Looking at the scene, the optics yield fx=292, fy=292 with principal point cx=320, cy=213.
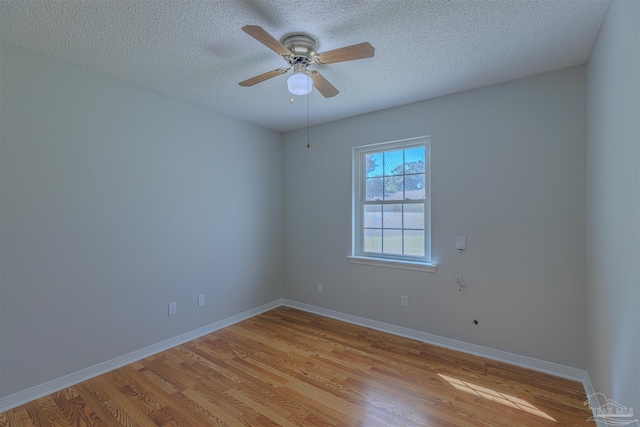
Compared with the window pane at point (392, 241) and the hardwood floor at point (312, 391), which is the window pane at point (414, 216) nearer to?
the window pane at point (392, 241)

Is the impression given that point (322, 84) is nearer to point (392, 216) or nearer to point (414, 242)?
point (392, 216)

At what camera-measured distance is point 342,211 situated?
3.64 metres

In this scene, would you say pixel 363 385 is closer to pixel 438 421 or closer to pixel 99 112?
pixel 438 421

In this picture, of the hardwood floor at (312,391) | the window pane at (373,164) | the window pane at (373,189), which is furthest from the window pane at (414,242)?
the hardwood floor at (312,391)

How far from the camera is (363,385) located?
224 centimetres

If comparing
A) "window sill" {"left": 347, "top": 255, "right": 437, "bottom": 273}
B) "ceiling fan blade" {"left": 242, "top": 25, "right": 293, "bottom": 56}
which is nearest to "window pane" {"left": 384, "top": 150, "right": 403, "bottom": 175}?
"window sill" {"left": 347, "top": 255, "right": 437, "bottom": 273}

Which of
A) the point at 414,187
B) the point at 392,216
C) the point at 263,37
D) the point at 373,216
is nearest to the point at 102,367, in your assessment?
the point at 263,37

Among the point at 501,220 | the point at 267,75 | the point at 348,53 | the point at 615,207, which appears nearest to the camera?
the point at 615,207

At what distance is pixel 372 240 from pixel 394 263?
0.42m

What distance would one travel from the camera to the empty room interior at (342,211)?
1760 millimetres

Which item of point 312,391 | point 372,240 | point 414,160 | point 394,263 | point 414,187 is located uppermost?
point 414,160

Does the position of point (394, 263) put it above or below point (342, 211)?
below

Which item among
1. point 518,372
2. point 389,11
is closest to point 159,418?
point 518,372

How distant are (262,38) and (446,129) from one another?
204 cm
